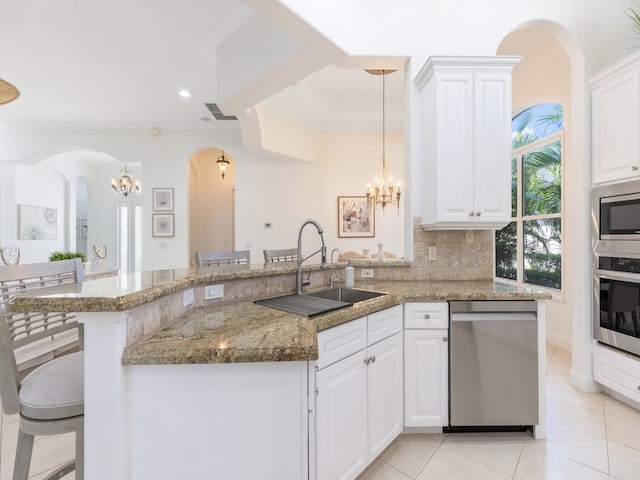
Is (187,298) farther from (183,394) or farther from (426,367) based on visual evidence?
(426,367)

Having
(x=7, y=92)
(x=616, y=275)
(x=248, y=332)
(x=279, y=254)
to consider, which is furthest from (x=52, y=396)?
(x=616, y=275)

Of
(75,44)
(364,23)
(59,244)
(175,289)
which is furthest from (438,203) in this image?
(59,244)

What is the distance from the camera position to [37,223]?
20.4 ft

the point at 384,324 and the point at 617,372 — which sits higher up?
the point at 384,324

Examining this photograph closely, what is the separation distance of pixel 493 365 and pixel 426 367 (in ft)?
1.39

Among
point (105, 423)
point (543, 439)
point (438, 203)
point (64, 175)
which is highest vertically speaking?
point (64, 175)

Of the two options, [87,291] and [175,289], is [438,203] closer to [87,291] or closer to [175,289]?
[175,289]

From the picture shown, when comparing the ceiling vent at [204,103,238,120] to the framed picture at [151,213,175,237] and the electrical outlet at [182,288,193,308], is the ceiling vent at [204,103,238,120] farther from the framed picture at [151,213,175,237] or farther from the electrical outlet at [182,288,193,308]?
the electrical outlet at [182,288,193,308]

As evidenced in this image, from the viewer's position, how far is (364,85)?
170 inches

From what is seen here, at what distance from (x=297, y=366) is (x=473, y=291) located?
1.41 metres

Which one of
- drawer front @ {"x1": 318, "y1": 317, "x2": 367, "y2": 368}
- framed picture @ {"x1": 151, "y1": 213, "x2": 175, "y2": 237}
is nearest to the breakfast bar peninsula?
drawer front @ {"x1": 318, "y1": 317, "x2": 367, "y2": 368}

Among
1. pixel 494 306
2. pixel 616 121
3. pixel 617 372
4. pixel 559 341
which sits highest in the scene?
pixel 616 121

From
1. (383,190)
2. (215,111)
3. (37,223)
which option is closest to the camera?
(383,190)

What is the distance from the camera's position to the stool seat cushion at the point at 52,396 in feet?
3.43
